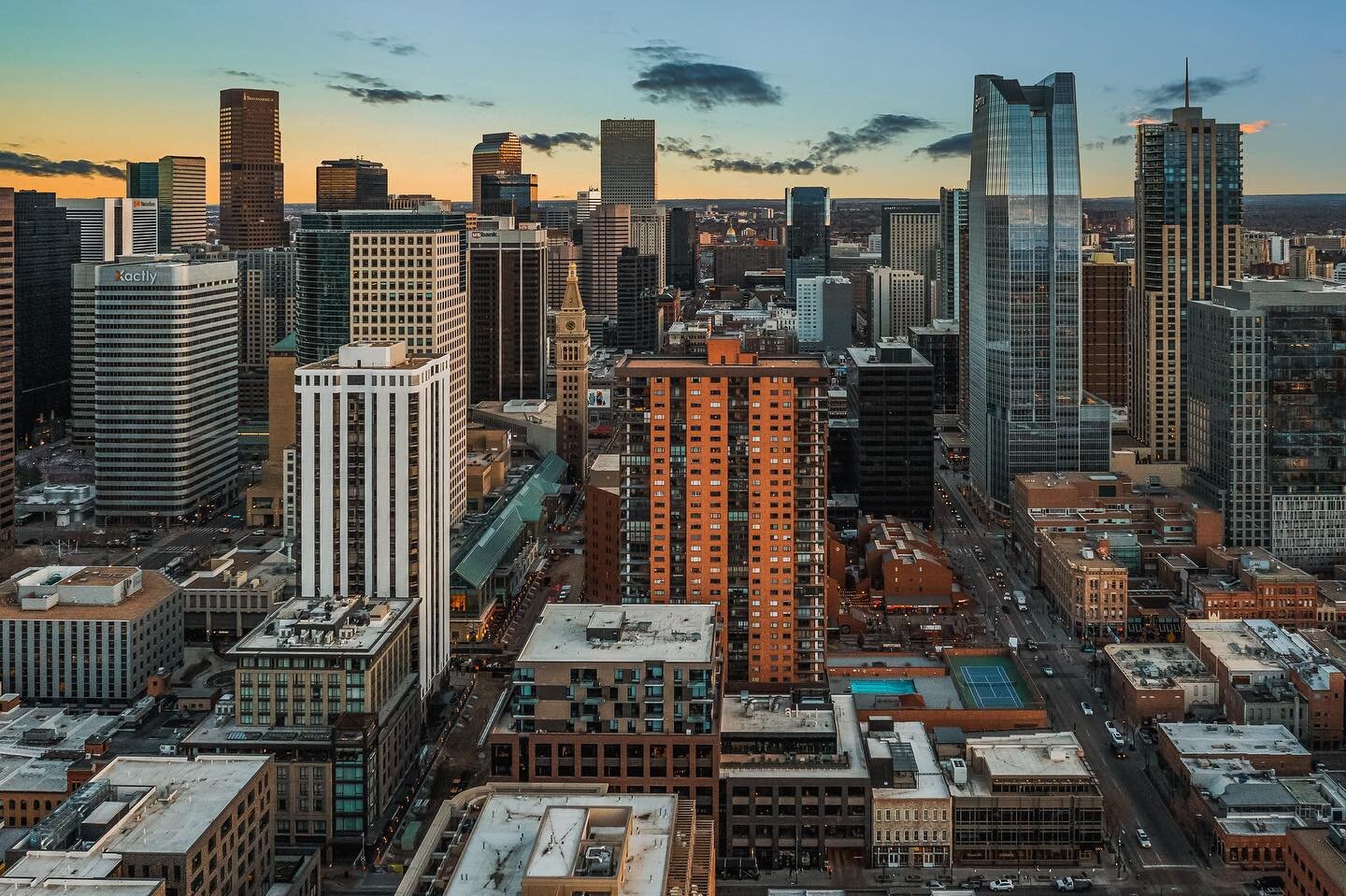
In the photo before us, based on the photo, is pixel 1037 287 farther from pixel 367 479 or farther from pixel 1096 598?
pixel 367 479

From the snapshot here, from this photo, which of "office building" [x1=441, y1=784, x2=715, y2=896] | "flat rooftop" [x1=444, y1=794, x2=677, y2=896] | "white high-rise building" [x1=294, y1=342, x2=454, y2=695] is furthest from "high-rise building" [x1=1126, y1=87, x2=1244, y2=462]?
"flat rooftop" [x1=444, y1=794, x2=677, y2=896]

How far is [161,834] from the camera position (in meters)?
62.7

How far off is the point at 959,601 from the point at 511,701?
62.9 metres

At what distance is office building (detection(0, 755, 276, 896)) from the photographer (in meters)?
58.4

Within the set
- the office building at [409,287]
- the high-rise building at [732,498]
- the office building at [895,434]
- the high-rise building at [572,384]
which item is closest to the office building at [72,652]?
the office building at [409,287]

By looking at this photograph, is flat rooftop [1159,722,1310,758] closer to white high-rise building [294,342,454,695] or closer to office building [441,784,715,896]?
office building [441,784,715,896]

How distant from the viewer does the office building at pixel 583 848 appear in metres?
50.9

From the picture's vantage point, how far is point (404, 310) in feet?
457

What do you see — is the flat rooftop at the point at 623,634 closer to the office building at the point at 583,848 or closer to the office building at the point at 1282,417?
the office building at the point at 583,848

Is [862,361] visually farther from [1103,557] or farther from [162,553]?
[162,553]

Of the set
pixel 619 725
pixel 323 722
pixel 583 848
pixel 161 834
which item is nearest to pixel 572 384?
pixel 323 722

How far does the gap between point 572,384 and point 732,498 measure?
92137mm

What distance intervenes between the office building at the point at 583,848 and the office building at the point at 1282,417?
3924 inches

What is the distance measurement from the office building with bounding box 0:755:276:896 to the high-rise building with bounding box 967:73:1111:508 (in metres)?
115
